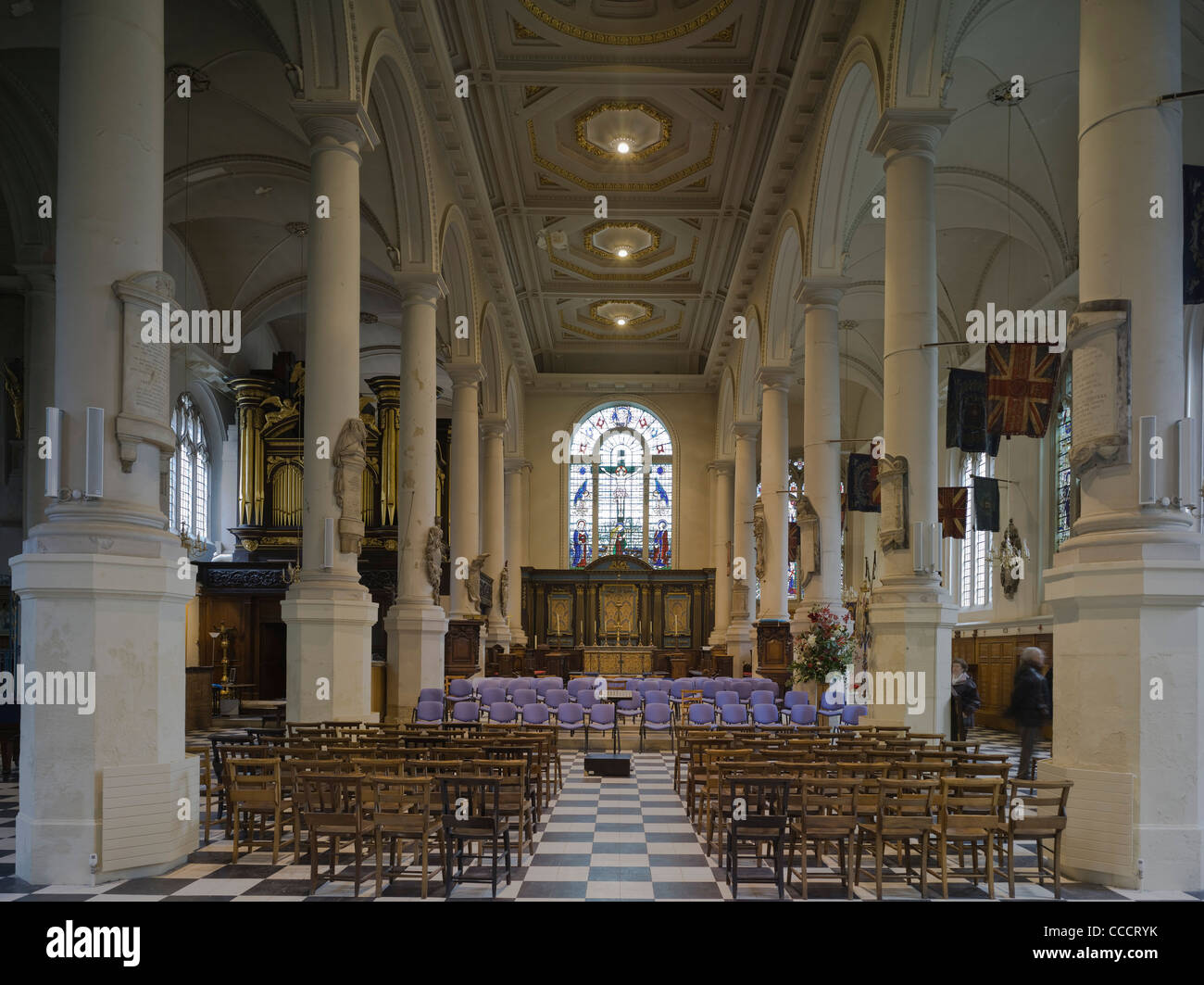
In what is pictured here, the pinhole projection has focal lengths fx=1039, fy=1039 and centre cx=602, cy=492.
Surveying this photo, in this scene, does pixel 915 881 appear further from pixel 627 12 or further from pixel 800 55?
pixel 627 12

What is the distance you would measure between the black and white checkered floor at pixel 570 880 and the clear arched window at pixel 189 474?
51.4 feet

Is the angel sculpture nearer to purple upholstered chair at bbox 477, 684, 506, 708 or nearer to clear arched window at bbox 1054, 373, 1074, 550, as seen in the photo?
purple upholstered chair at bbox 477, 684, 506, 708

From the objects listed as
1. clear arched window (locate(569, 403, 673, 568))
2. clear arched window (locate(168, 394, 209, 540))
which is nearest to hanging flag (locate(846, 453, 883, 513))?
clear arched window (locate(569, 403, 673, 568))

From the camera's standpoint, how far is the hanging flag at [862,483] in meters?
18.3

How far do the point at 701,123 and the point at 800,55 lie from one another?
11.2 ft

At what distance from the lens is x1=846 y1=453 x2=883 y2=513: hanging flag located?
1833 cm

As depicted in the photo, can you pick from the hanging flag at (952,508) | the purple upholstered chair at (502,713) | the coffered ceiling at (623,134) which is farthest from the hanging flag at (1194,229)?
the hanging flag at (952,508)

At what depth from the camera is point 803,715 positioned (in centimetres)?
1355

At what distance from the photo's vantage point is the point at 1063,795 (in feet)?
20.6

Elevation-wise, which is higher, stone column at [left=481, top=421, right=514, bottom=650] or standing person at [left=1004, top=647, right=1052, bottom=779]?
stone column at [left=481, top=421, right=514, bottom=650]

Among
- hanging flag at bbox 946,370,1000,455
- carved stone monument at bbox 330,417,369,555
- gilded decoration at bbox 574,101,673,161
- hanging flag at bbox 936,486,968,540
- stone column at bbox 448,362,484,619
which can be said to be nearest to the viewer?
carved stone monument at bbox 330,417,369,555

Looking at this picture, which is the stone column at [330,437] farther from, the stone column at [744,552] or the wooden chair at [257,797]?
the stone column at [744,552]

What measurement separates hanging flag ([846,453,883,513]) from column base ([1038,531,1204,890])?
11367 millimetres

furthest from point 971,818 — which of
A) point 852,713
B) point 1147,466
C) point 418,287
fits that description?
point 418,287
